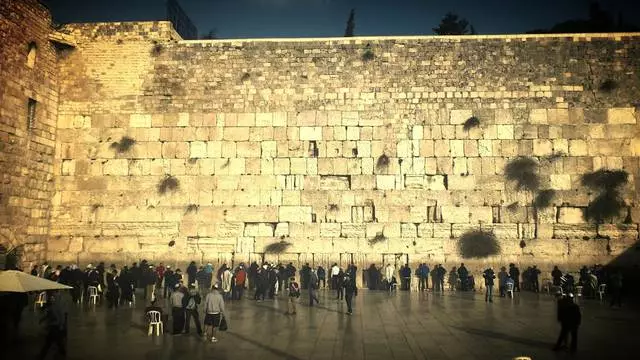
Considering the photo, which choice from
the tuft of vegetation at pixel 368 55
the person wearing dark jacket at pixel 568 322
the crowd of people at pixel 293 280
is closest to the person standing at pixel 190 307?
the crowd of people at pixel 293 280

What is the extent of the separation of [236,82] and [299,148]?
311 centimetres

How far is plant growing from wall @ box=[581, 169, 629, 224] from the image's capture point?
14109 millimetres

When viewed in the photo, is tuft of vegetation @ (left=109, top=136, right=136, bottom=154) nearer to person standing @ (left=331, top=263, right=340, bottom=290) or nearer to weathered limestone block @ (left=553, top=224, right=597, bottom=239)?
person standing @ (left=331, top=263, right=340, bottom=290)

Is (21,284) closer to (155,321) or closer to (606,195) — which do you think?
(155,321)

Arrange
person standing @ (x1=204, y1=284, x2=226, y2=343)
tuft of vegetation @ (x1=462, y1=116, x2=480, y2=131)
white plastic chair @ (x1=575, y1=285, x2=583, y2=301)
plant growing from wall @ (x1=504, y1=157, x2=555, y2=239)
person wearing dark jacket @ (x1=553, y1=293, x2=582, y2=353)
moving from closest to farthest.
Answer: person wearing dark jacket @ (x1=553, y1=293, x2=582, y2=353)
person standing @ (x1=204, y1=284, x2=226, y2=343)
white plastic chair @ (x1=575, y1=285, x2=583, y2=301)
plant growing from wall @ (x1=504, y1=157, x2=555, y2=239)
tuft of vegetation @ (x1=462, y1=116, x2=480, y2=131)

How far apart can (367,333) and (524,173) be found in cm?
897

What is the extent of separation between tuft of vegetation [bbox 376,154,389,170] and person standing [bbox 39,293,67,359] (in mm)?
10071

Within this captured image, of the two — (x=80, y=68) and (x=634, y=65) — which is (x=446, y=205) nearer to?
(x=634, y=65)

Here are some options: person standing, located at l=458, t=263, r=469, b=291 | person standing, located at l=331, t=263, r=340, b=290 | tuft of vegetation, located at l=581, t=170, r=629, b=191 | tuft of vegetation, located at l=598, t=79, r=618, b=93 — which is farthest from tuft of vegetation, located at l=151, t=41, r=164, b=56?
tuft of vegetation, located at l=598, t=79, r=618, b=93

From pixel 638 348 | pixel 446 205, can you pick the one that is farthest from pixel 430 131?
pixel 638 348

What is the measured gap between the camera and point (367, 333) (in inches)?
317

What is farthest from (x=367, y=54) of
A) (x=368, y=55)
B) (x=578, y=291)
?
(x=578, y=291)

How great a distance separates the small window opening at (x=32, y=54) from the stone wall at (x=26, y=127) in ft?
0.10

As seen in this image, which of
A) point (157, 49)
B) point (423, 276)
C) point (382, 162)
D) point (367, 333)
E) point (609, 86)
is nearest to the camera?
point (367, 333)
